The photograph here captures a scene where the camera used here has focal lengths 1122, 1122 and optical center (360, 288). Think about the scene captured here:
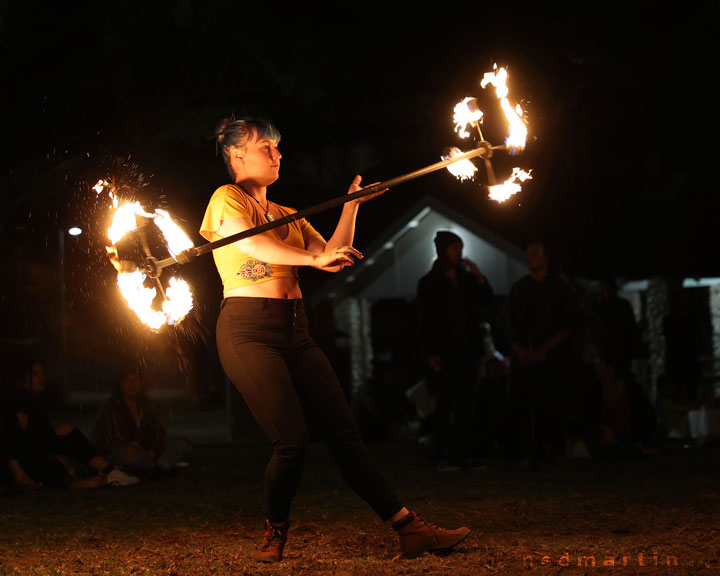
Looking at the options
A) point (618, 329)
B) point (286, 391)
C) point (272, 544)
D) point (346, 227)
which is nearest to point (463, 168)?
point (346, 227)

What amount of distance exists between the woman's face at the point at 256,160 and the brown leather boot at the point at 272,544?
1.75 meters

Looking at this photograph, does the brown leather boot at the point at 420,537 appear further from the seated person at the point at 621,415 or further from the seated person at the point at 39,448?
the seated person at the point at 621,415

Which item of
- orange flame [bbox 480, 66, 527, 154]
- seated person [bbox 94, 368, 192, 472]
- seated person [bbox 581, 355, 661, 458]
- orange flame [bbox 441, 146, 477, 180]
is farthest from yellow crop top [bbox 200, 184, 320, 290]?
seated person [bbox 581, 355, 661, 458]

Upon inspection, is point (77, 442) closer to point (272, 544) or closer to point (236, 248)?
point (272, 544)

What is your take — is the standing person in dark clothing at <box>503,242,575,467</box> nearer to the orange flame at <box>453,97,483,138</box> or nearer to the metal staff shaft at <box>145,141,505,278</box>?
the orange flame at <box>453,97,483,138</box>

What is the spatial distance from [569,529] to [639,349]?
6.00m

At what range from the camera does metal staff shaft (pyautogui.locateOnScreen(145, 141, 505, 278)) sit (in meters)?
5.30

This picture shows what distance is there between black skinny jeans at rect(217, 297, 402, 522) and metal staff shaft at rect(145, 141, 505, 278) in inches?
12.5

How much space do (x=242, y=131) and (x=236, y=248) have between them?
0.62m

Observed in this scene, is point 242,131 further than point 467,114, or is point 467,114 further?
point 467,114

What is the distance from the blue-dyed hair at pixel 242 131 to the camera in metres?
5.67

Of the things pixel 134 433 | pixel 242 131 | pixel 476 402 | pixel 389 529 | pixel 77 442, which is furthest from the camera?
pixel 476 402

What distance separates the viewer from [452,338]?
9961 mm

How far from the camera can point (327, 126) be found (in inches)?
845
